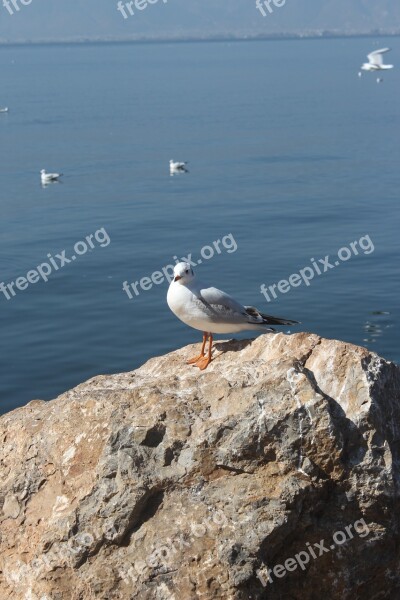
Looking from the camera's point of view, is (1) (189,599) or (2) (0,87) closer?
(1) (189,599)

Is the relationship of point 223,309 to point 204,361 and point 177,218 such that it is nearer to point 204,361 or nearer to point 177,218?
point 204,361

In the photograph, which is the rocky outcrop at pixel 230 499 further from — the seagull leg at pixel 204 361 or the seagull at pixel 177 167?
the seagull at pixel 177 167

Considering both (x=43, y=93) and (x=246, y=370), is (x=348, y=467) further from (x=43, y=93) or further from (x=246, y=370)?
(x=43, y=93)

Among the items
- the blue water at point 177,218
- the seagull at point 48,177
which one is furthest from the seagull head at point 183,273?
the seagull at point 48,177

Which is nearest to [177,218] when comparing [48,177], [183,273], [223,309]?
[48,177]

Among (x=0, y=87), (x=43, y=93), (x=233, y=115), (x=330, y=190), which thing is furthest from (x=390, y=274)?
(x=0, y=87)

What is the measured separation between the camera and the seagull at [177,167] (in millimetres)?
40969

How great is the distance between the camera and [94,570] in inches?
312

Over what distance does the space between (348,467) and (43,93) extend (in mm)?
83891

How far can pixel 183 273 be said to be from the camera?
1002 cm

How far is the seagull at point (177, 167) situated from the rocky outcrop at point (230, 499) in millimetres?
33016

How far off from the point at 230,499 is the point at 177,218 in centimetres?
2586

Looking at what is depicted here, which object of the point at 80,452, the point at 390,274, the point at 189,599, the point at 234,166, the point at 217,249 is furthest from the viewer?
the point at 234,166

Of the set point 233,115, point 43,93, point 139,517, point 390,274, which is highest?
point 43,93
